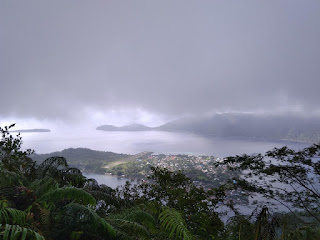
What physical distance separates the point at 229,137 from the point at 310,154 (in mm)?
48685

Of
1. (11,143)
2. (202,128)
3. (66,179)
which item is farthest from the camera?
(202,128)

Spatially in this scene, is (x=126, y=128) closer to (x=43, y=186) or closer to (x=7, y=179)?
(x=7, y=179)

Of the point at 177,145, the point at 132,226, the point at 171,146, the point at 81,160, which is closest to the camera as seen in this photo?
the point at 132,226

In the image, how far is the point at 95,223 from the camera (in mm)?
2139

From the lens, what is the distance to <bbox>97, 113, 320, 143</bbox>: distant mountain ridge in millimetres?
24670

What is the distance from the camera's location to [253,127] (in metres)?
43.9

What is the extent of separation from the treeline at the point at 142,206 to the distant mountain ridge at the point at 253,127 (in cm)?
293

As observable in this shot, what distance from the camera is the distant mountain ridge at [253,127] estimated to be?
971 inches

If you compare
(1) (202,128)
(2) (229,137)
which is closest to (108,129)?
(1) (202,128)

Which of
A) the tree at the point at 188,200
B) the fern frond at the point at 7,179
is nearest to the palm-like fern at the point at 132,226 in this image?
the tree at the point at 188,200

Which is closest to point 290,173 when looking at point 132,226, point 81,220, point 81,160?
point 132,226

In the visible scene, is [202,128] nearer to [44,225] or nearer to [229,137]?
[229,137]

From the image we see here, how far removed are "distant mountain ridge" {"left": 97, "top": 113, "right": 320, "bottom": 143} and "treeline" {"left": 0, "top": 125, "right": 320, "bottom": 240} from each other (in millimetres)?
2931

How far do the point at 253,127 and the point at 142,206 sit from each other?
46.2 metres
